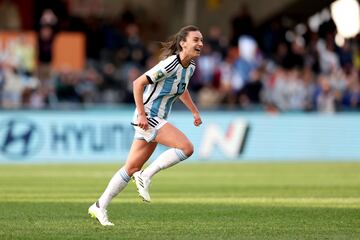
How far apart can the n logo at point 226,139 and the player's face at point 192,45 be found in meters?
17.2

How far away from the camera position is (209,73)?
31578 millimetres

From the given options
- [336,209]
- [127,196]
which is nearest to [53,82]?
[127,196]

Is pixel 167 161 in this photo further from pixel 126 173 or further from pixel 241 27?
pixel 241 27

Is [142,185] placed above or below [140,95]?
below

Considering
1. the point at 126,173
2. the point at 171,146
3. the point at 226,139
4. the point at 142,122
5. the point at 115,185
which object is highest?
the point at 142,122

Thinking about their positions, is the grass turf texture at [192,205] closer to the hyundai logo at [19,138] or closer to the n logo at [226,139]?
the hyundai logo at [19,138]

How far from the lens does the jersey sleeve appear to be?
11.8m

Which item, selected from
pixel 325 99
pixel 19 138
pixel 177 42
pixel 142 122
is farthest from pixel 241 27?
pixel 142 122

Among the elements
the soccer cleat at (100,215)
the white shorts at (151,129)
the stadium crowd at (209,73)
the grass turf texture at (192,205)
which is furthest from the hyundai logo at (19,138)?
the white shorts at (151,129)

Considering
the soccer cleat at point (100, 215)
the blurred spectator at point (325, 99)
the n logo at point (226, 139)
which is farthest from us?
the blurred spectator at point (325, 99)

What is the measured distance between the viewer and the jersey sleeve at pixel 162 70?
11.8 m

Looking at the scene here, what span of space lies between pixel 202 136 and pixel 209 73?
297 centimetres

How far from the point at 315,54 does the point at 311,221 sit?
2210cm

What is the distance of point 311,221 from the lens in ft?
41.6
